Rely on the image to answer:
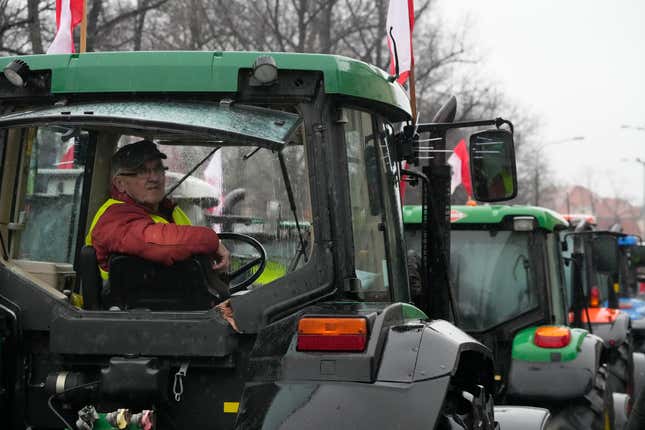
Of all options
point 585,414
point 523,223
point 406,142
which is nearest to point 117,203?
point 406,142

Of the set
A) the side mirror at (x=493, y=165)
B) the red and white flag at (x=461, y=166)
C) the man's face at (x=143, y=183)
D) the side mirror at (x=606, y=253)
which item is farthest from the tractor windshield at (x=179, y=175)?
the red and white flag at (x=461, y=166)

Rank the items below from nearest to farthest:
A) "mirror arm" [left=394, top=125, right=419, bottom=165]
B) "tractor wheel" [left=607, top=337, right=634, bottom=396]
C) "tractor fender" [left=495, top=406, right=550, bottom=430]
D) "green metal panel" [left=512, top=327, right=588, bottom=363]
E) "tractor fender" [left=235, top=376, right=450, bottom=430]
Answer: "tractor fender" [left=235, top=376, right=450, bottom=430] < "mirror arm" [left=394, top=125, right=419, bottom=165] < "tractor fender" [left=495, top=406, right=550, bottom=430] < "green metal panel" [left=512, top=327, right=588, bottom=363] < "tractor wheel" [left=607, top=337, right=634, bottom=396]

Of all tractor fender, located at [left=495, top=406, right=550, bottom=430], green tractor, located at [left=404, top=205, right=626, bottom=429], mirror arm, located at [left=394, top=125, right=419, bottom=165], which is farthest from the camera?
green tractor, located at [left=404, top=205, right=626, bottom=429]

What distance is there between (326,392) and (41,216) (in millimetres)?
1753

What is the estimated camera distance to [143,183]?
4.18 meters

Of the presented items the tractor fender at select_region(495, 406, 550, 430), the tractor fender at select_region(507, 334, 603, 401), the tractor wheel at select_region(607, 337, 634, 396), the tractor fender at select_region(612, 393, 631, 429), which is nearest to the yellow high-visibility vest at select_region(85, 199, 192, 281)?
the tractor fender at select_region(495, 406, 550, 430)

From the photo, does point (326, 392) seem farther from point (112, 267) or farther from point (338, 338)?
point (112, 267)

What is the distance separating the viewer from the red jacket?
3.79 meters

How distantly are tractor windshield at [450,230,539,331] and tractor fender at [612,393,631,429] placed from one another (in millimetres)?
1287

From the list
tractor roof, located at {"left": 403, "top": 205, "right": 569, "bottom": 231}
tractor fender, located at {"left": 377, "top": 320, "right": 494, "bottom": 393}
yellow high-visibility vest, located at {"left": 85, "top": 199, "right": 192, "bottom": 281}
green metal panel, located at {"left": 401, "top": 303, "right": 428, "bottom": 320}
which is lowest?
tractor fender, located at {"left": 377, "top": 320, "right": 494, "bottom": 393}

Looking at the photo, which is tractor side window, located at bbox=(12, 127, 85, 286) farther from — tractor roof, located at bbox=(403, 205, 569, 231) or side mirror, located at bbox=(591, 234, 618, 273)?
side mirror, located at bbox=(591, 234, 618, 273)

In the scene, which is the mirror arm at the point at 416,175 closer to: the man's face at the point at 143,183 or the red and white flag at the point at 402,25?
the man's face at the point at 143,183

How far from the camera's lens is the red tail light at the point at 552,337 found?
7.54m

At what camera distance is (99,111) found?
3572 mm
